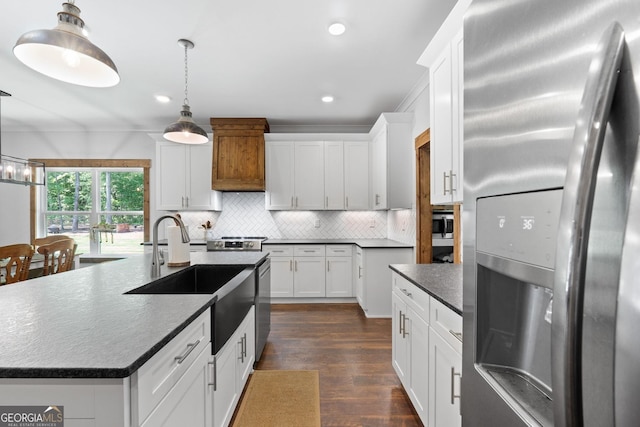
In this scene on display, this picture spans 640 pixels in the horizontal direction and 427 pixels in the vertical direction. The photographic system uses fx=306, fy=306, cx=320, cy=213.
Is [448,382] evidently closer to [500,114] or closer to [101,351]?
[500,114]

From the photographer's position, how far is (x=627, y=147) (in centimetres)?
41

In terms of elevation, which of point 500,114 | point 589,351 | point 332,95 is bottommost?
point 589,351

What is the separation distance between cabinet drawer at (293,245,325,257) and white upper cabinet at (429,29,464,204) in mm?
2608

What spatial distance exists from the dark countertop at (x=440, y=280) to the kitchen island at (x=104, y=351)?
1.08 m

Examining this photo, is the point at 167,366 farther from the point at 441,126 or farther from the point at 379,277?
the point at 379,277

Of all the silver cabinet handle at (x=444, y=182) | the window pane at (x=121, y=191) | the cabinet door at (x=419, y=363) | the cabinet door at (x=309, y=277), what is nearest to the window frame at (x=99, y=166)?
the window pane at (x=121, y=191)

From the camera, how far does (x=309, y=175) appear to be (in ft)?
15.5

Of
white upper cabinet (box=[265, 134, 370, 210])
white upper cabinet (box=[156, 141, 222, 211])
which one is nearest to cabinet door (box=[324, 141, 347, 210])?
white upper cabinet (box=[265, 134, 370, 210])

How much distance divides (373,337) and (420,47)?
288 centimetres

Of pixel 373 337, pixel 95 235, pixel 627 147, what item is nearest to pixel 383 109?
pixel 373 337

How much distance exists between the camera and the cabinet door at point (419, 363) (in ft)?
5.53

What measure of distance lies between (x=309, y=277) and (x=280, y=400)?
2.36 meters

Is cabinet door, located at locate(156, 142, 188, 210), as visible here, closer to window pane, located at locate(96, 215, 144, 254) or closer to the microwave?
window pane, located at locate(96, 215, 144, 254)

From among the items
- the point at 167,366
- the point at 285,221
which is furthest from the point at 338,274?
the point at 167,366
